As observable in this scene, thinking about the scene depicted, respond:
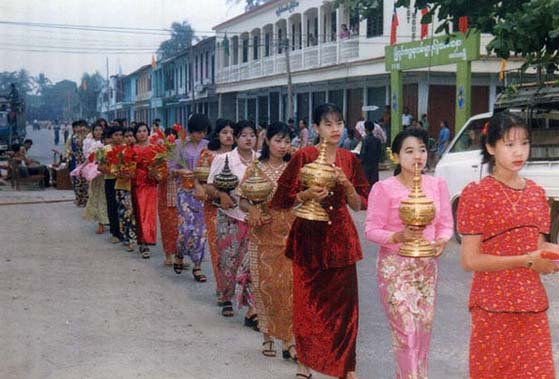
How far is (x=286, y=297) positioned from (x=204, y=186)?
2049 mm

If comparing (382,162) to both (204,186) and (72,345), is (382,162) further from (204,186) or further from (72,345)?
(72,345)

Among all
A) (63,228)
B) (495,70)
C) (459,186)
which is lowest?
(63,228)

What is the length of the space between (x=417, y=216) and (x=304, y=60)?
97.7ft

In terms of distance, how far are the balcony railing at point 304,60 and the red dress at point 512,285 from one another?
84.8 feet

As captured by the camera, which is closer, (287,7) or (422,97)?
(422,97)

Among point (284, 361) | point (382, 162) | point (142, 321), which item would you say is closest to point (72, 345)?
point (142, 321)

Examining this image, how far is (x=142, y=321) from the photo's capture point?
268 inches

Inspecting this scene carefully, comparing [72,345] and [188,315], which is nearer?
[72,345]

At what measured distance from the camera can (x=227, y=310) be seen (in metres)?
7.03

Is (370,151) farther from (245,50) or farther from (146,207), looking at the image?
(245,50)

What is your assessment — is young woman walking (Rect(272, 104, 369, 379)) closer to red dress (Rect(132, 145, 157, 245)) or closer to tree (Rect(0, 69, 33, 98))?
red dress (Rect(132, 145, 157, 245))

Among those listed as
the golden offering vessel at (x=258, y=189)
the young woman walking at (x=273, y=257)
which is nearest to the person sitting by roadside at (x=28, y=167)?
the young woman walking at (x=273, y=257)

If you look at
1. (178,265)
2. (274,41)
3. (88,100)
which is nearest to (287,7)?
(274,41)

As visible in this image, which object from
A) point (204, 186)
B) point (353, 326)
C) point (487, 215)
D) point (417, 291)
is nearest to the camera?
point (487, 215)
